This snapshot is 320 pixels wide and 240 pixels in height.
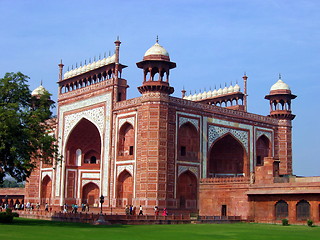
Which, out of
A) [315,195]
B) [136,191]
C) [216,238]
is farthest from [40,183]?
[216,238]

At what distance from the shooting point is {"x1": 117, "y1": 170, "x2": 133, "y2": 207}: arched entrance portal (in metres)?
30.2

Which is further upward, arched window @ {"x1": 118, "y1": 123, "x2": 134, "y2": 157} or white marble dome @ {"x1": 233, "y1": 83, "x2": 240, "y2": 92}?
white marble dome @ {"x1": 233, "y1": 83, "x2": 240, "y2": 92}

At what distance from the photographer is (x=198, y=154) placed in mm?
31109

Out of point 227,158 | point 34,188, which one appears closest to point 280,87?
point 227,158

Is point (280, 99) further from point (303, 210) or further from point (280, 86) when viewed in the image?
point (303, 210)

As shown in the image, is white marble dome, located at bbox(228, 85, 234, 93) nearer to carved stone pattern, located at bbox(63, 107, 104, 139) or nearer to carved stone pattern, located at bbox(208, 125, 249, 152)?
carved stone pattern, located at bbox(208, 125, 249, 152)

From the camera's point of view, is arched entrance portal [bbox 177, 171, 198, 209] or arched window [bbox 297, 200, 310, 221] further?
arched entrance portal [bbox 177, 171, 198, 209]

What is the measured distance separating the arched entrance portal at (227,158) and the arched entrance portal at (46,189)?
41.9ft

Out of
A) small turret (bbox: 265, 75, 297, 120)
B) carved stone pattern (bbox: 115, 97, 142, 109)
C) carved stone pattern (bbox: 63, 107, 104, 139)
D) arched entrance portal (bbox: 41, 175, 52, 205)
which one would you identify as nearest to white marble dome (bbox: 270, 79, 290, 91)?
small turret (bbox: 265, 75, 297, 120)

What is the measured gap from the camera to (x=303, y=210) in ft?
80.0

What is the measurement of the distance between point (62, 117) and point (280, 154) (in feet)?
53.7

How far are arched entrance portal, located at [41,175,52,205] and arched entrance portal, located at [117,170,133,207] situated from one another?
9786 millimetres

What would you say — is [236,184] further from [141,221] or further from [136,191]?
[141,221]

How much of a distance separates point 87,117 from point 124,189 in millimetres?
6394
